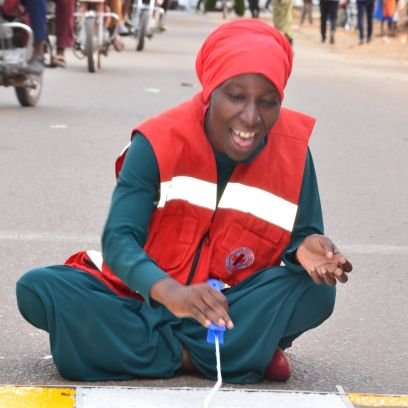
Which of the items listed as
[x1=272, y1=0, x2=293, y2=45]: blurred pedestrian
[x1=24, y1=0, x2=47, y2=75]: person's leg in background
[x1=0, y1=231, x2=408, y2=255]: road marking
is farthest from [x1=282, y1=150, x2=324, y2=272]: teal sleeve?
[x1=272, y1=0, x2=293, y2=45]: blurred pedestrian

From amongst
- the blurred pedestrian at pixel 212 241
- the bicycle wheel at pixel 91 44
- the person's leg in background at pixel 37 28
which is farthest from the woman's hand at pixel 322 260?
the bicycle wheel at pixel 91 44

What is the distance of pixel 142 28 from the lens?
2106cm

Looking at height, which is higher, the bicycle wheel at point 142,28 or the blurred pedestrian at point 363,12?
the bicycle wheel at point 142,28

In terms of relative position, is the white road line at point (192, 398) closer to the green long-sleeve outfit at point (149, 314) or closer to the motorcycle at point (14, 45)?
the green long-sleeve outfit at point (149, 314)

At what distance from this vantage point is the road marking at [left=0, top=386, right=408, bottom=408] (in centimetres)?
368

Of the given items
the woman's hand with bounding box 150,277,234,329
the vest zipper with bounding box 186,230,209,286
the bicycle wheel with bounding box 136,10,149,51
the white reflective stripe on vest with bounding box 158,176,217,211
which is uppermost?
the white reflective stripe on vest with bounding box 158,176,217,211

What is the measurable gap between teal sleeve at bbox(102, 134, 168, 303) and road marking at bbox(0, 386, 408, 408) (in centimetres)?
32

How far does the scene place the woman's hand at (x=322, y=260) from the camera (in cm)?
368

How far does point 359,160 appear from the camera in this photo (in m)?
9.70

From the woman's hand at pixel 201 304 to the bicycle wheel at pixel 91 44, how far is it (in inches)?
467

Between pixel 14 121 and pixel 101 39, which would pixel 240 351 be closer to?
pixel 14 121

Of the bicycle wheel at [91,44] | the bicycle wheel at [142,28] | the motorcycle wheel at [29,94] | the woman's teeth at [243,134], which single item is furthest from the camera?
the bicycle wheel at [142,28]

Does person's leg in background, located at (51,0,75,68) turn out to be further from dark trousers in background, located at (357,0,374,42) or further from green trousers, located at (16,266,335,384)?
dark trousers in background, located at (357,0,374,42)

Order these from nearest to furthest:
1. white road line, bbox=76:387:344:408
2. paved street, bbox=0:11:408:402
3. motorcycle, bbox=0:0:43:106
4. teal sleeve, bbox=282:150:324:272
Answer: white road line, bbox=76:387:344:408, teal sleeve, bbox=282:150:324:272, paved street, bbox=0:11:408:402, motorcycle, bbox=0:0:43:106
